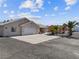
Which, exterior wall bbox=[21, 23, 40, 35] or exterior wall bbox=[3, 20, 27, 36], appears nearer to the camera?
exterior wall bbox=[3, 20, 27, 36]

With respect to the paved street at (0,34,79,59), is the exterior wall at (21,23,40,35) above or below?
above

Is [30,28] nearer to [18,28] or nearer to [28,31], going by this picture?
[28,31]

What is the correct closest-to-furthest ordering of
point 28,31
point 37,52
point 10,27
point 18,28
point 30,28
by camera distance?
point 37,52, point 10,27, point 18,28, point 28,31, point 30,28

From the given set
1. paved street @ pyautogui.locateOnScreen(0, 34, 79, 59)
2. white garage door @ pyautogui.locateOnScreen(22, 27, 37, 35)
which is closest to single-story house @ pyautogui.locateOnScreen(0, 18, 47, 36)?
white garage door @ pyautogui.locateOnScreen(22, 27, 37, 35)

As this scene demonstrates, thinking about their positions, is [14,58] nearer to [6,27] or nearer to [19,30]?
[6,27]

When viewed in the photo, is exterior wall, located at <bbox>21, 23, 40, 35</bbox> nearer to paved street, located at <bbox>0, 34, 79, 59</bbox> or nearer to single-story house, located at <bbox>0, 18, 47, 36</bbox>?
single-story house, located at <bbox>0, 18, 47, 36</bbox>

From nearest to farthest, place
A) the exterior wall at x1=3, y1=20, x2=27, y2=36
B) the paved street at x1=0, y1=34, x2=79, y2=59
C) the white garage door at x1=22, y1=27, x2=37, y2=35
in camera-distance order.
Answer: the paved street at x1=0, y1=34, x2=79, y2=59 < the exterior wall at x1=3, y1=20, x2=27, y2=36 < the white garage door at x1=22, y1=27, x2=37, y2=35

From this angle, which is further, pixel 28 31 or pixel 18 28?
pixel 28 31

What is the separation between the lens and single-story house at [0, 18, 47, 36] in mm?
29473

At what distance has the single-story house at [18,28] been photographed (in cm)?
2947

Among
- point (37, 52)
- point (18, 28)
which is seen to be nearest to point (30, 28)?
point (18, 28)

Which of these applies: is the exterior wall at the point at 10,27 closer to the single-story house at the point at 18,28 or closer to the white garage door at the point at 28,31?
the single-story house at the point at 18,28

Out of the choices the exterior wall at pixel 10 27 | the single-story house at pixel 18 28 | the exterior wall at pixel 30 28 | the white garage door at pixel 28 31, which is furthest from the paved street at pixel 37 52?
the exterior wall at pixel 30 28

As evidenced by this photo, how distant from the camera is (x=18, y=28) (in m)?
32.2
